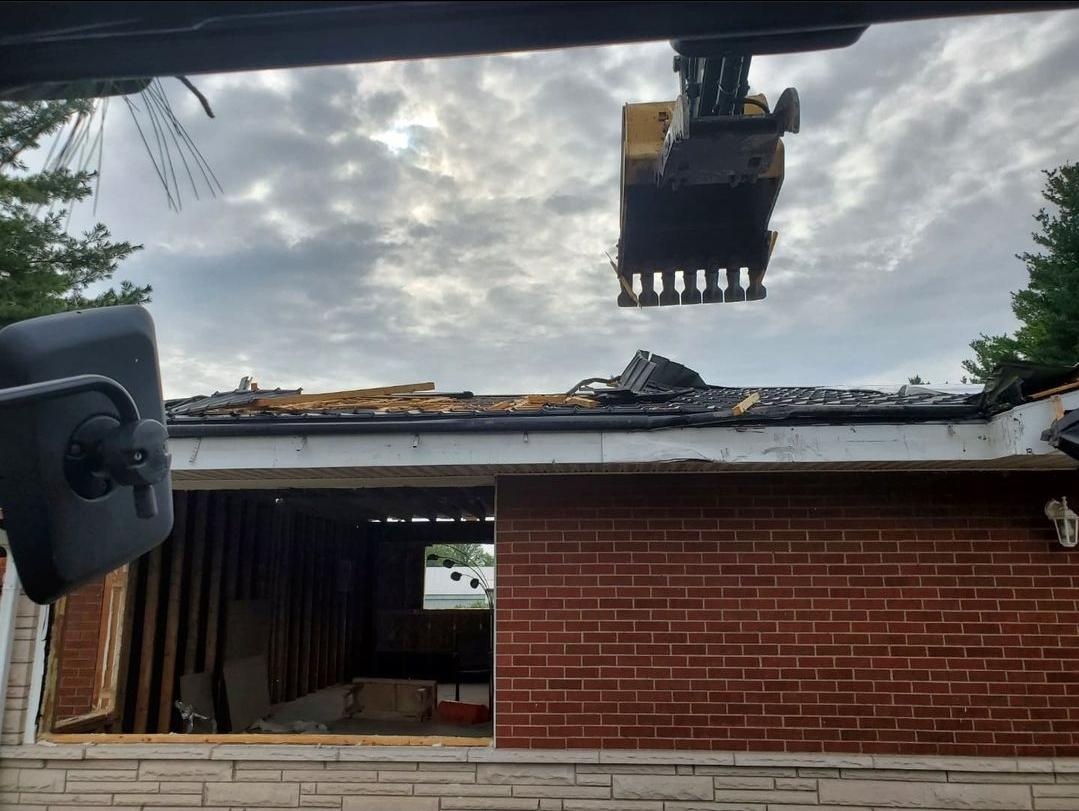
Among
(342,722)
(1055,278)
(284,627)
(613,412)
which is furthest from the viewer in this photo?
(1055,278)

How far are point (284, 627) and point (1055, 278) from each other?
1006 inches

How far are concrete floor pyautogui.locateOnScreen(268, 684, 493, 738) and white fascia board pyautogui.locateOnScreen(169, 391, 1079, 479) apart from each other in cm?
436

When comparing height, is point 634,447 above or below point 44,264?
below

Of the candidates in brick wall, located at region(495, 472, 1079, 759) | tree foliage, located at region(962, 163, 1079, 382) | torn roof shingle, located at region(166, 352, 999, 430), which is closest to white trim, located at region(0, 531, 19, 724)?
torn roof shingle, located at region(166, 352, 999, 430)

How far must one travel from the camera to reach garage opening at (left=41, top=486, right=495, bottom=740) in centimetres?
Result: 735

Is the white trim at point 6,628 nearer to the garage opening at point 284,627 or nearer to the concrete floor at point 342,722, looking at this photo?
the garage opening at point 284,627

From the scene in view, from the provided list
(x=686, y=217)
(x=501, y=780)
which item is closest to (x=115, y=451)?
(x=686, y=217)

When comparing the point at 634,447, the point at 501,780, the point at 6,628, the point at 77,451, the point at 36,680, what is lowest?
the point at 501,780

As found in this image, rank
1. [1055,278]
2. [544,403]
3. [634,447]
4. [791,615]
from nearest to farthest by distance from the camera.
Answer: [634,447], [791,615], [544,403], [1055,278]

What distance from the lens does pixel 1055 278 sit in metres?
23.4

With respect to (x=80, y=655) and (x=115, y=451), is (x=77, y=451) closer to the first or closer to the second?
(x=115, y=451)

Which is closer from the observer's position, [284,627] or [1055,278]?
[284,627]

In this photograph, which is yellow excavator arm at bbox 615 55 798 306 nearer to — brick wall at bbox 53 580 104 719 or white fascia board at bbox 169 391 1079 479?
white fascia board at bbox 169 391 1079 479

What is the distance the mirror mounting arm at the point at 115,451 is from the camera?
0.96m
